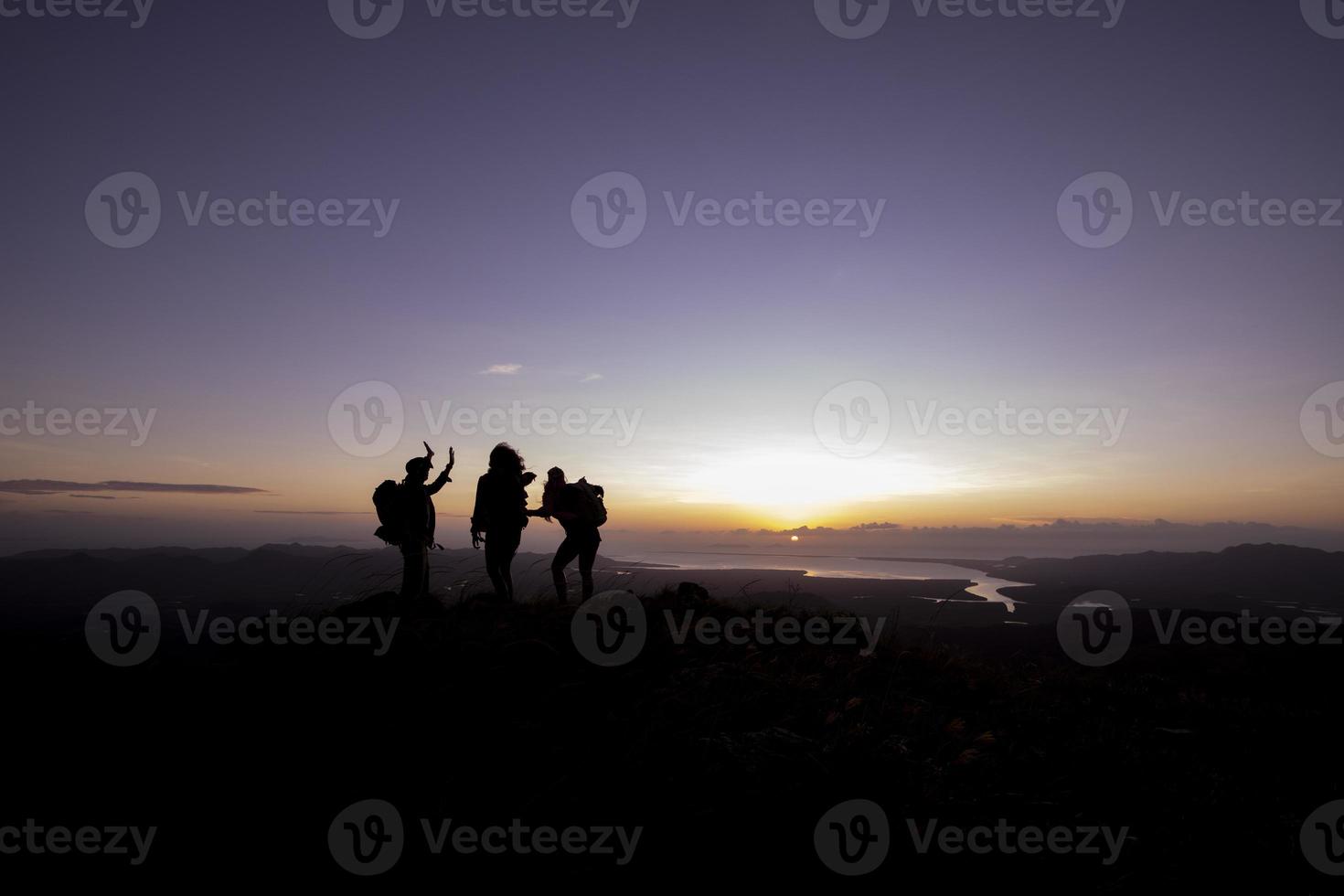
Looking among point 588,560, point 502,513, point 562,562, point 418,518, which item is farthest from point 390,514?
point 588,560

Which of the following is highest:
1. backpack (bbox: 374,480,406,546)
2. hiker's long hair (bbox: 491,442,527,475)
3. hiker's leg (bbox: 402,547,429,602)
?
hiker's long hair (bbox: 491,442,527,475)

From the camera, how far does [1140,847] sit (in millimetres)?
4750

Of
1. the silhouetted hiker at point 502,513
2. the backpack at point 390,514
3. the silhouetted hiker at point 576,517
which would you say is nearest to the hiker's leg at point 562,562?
the silhouetted hiker at point 576,517

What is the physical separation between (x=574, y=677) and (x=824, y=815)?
292cm

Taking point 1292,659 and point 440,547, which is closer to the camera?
point 440,547

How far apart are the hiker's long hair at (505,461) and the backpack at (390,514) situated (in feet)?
6.04

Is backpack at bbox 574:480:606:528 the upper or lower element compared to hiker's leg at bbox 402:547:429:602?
upper

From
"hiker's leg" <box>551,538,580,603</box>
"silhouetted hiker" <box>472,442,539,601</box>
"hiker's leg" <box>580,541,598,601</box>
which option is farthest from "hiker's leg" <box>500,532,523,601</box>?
"hiker's leg" <box>580,541,598,601</box>

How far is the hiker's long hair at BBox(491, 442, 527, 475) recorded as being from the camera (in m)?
11.2

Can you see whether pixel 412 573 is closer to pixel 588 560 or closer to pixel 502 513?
pixel 502 513

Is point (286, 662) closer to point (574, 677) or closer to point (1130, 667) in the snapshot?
point (574, 677)

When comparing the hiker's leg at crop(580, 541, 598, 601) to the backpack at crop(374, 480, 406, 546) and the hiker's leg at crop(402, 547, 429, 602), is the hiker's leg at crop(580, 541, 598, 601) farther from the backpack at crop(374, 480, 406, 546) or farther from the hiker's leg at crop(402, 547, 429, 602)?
the backpack at crop(374, 480, 406, 546)

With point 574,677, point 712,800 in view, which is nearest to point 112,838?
point 574,677

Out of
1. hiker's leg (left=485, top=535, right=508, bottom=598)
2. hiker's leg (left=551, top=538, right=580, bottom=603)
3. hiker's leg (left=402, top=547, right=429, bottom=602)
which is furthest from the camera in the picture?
hiker's leg (left=551, top=538, right=580, bottom=603)
